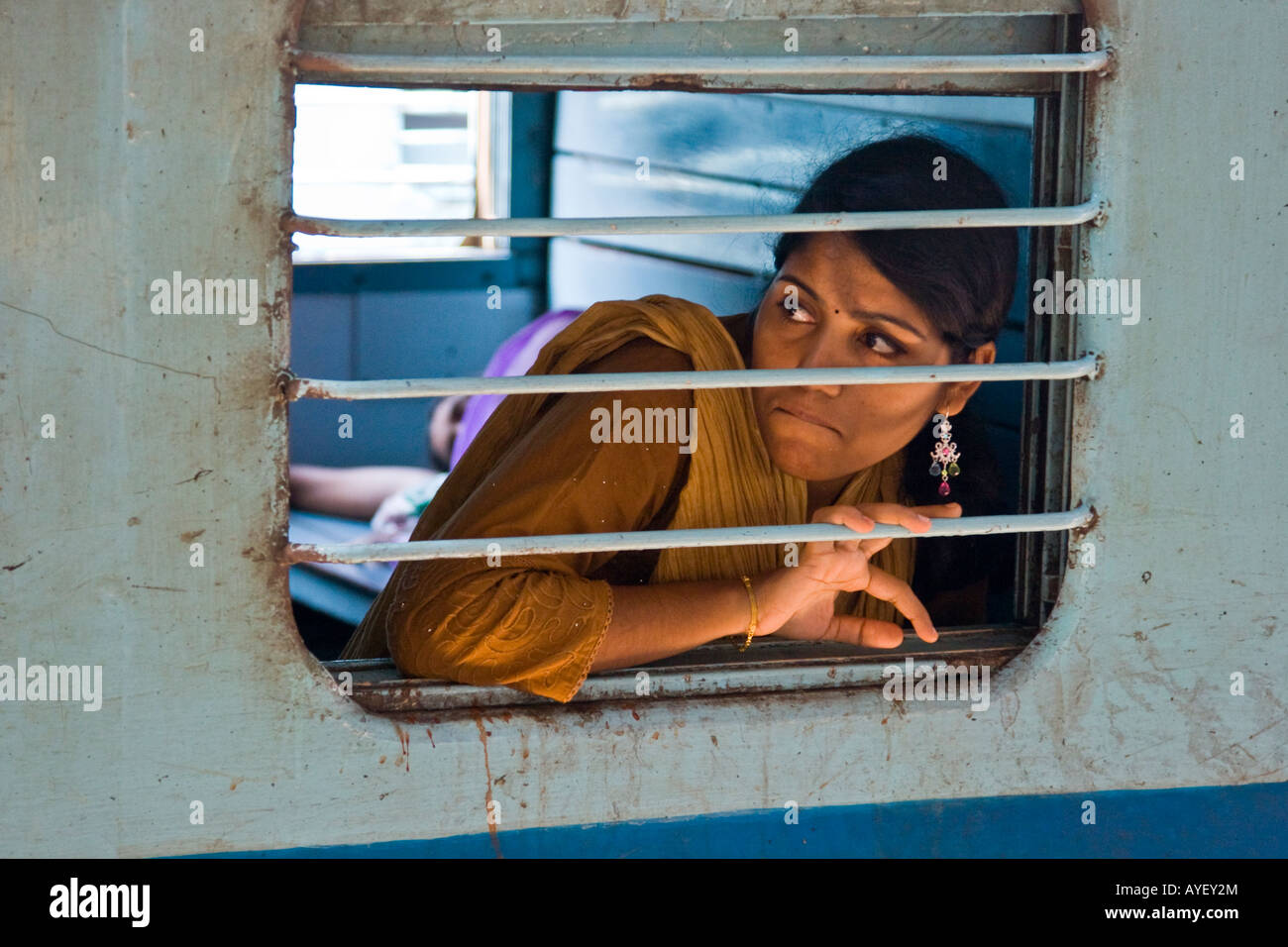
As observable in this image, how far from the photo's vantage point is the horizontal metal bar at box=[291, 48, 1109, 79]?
51.4 inches

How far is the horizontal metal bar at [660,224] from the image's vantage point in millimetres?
1306

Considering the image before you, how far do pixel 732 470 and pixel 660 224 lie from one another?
464 millimetres

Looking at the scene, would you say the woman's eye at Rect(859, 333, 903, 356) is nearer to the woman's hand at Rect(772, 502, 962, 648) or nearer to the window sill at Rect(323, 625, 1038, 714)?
the woman's hand at Rect(772, 502, 962, 648)

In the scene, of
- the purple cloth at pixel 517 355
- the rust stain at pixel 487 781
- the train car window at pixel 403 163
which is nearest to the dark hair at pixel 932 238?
the rust stain at pixel 487 781

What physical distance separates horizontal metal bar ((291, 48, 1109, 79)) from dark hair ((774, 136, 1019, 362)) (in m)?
0.32

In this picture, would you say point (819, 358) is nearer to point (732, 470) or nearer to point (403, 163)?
point (732, 470)

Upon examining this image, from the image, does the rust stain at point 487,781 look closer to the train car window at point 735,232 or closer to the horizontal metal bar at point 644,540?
the train car window at point 735,232

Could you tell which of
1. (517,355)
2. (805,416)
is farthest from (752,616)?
(517,355)

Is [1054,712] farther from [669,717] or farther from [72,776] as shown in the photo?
[72,776]

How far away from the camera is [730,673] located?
60.1 inches

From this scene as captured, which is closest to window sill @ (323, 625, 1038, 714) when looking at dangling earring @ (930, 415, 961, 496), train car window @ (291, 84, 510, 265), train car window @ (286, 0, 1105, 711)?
train car window @ (286, 0, 1105, 711)

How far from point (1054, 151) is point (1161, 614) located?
1.77 feet

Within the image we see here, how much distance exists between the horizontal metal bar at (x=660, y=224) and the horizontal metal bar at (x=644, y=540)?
301 mm

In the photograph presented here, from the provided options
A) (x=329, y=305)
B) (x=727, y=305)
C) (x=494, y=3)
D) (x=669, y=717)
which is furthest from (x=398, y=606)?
(x=329, y=305)
